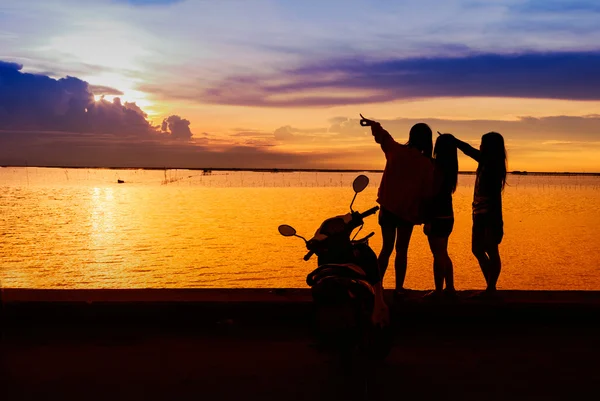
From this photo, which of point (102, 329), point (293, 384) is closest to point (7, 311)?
point (102, 329)

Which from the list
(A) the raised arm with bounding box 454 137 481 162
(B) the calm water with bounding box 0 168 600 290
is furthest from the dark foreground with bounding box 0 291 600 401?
(B) the calm water with bounding box 0 168 600 290

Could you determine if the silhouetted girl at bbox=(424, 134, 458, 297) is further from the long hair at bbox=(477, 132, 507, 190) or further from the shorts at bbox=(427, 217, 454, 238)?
the long hair at bbox=(477, 132, 507, 190)

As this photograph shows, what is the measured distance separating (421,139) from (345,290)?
2.43 meters

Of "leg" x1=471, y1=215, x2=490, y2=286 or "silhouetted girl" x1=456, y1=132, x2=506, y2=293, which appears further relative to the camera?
"leg" x1=471, y1=215, x2=490, y2=286

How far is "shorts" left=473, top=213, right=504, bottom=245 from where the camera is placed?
6266 millimetres

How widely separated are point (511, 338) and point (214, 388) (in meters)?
2.87

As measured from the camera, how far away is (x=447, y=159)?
6.08m

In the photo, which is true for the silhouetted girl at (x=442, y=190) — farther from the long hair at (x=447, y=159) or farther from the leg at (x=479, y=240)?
the leg at (x=479, y=240)

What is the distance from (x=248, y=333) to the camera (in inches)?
232

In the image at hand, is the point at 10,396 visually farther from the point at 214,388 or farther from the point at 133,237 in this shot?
the point at 133,237

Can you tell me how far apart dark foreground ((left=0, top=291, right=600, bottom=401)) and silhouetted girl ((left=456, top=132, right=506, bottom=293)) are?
47 centimetres

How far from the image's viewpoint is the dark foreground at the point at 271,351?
4508 mm

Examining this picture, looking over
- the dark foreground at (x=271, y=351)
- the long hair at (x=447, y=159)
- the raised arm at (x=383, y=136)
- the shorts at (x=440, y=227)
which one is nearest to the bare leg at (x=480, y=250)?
the dark foreground at (x=271, y=351)

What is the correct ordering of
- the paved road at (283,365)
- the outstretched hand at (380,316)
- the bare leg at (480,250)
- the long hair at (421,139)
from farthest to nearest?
the bare leg at (480,250), the long hair at (421,139), the paved road at (283,365), the outstretched hand at (380,316)
